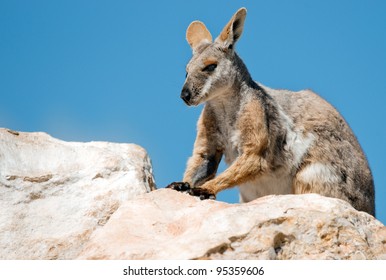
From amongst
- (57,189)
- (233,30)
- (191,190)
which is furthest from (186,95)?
(57,189)

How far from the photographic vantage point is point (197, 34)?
41.4 feet

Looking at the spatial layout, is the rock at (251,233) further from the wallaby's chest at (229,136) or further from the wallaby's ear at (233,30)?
the wallaby's ear at (233,30)

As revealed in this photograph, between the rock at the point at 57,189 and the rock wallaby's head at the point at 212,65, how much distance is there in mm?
1381

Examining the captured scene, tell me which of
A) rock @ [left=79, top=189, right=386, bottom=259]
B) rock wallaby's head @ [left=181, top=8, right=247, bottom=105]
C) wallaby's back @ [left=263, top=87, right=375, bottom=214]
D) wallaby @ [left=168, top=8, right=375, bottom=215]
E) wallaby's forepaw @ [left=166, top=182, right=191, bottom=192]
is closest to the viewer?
rock @ [left=79, top=189, right=386, bottom=259]

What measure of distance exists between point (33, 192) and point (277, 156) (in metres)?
3.97

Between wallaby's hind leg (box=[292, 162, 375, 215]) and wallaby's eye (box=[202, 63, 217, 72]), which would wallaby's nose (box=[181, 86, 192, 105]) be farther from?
wallaby's hind leg (box=[292, 162, 375, 215])

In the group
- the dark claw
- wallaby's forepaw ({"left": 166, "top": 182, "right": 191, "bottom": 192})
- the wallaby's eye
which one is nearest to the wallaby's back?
the wallaby's eye

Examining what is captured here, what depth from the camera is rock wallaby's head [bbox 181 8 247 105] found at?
11406mm

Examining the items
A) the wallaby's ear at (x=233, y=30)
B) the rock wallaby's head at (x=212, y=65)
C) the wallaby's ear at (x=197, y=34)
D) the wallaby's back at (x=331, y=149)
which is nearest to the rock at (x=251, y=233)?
the rock wallaby's head at (x=212, y=65)

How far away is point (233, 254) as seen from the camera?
7.25m

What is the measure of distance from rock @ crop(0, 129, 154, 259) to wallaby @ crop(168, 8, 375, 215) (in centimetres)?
132

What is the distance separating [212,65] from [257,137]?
55.0 inches

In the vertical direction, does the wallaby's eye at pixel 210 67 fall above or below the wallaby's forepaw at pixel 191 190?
above

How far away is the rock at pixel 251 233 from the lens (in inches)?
287
